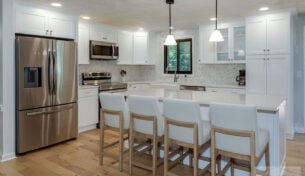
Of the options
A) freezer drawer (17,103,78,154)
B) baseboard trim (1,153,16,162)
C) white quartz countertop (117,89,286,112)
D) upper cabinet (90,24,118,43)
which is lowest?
baseboard trim (1,153,16,162)

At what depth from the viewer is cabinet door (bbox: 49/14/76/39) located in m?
4.09

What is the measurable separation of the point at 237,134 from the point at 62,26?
11.7ft

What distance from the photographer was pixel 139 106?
9.00ft

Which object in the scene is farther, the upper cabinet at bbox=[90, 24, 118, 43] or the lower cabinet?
the upper cabinet at bbox=[90, 24, 118, 43]

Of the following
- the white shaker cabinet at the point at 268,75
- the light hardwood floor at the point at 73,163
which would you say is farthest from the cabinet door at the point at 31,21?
the white shaker cabinet at the point at 268,75

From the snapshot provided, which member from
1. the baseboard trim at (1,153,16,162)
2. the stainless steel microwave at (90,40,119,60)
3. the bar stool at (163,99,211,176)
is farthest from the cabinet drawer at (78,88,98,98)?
the bar stool at (163,99,211,176)

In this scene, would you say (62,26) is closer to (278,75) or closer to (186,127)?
(186,127)

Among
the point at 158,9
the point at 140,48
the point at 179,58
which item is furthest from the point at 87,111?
the point at 179,58

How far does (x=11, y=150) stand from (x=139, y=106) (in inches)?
86.3

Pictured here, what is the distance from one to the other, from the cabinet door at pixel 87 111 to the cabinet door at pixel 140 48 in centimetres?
184

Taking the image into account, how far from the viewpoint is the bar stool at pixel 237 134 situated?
202 cm

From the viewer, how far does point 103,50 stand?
5.51 meters

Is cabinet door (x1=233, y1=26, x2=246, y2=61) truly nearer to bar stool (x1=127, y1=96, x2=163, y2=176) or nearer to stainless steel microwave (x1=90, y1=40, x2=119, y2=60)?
stainless steel microwave (x1=90, y1=40, x2=119, y2=60)

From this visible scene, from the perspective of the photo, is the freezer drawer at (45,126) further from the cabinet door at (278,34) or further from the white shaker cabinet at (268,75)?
the cabinet door at (278,34)
